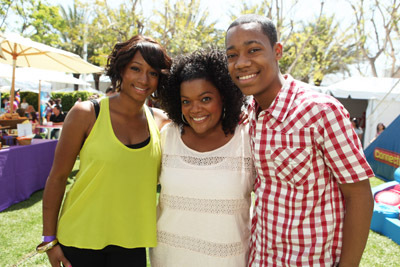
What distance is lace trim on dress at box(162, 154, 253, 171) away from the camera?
195 centimetres

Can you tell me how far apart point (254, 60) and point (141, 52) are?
822mm

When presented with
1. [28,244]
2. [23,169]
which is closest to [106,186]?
[28,244]

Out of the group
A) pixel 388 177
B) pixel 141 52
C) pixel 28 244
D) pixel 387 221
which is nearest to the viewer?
pixel 141 52

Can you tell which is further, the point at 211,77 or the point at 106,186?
the point at 211,77

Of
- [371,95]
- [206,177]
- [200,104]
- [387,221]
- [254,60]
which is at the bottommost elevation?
[387,221]

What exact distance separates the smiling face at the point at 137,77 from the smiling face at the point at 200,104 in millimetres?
243

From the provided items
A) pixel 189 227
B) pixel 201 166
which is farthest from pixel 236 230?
pixel 201 166

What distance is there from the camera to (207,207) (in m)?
1.92

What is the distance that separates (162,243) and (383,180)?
27.4 ft

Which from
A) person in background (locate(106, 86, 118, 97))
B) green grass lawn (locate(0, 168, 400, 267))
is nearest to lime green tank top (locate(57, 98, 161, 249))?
person in background (locate(106, 86, 118, 97))

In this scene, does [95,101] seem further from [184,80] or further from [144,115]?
[184,80]

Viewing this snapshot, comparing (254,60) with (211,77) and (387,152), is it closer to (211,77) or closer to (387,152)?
(211,77)

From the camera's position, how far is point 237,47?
1650 mm

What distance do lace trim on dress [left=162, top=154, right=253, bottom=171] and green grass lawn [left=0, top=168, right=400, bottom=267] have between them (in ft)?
8.80
